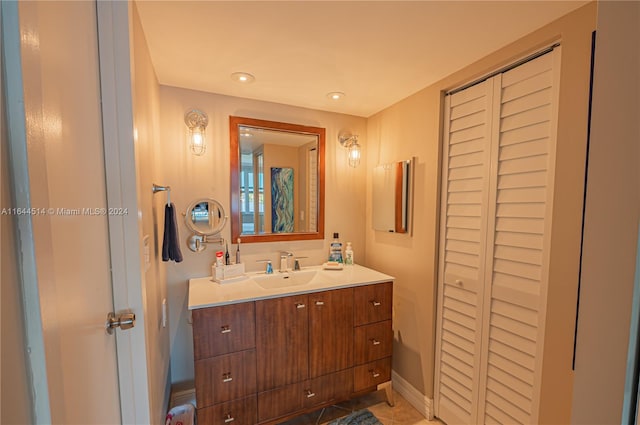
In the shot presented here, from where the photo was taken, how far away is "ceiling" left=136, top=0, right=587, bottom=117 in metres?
1.06

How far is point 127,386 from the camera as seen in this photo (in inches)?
37.6

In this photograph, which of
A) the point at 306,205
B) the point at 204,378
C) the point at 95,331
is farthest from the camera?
the point at 306,205

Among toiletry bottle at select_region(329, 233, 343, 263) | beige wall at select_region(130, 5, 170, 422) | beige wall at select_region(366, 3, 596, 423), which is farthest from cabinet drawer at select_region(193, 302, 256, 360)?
beige wall at select_region(366, 3, 596, 423)

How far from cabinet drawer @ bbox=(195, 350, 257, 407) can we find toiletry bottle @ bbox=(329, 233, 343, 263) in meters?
Answer: 0.96

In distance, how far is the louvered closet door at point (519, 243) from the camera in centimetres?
121

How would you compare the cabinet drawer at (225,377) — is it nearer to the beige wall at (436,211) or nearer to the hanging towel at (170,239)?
the hanging towel at (170,239)

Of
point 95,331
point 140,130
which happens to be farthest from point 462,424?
point 140,130

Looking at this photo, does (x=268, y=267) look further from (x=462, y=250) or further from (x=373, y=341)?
(x=462, y=250)

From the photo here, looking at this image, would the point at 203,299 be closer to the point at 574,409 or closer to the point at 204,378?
the point at 204,378

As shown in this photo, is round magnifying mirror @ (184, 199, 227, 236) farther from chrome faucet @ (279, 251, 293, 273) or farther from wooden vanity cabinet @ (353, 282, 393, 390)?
wooden vanity cabinet @ (353, 282, 393, 390)

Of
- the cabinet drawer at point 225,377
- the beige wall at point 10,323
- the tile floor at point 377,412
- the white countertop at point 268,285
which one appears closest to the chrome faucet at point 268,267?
the white countertop at point 268,285

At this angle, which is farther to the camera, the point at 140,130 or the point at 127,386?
the point at 140,130

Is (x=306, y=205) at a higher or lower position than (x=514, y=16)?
lower

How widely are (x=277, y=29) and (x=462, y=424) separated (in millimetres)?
2380
